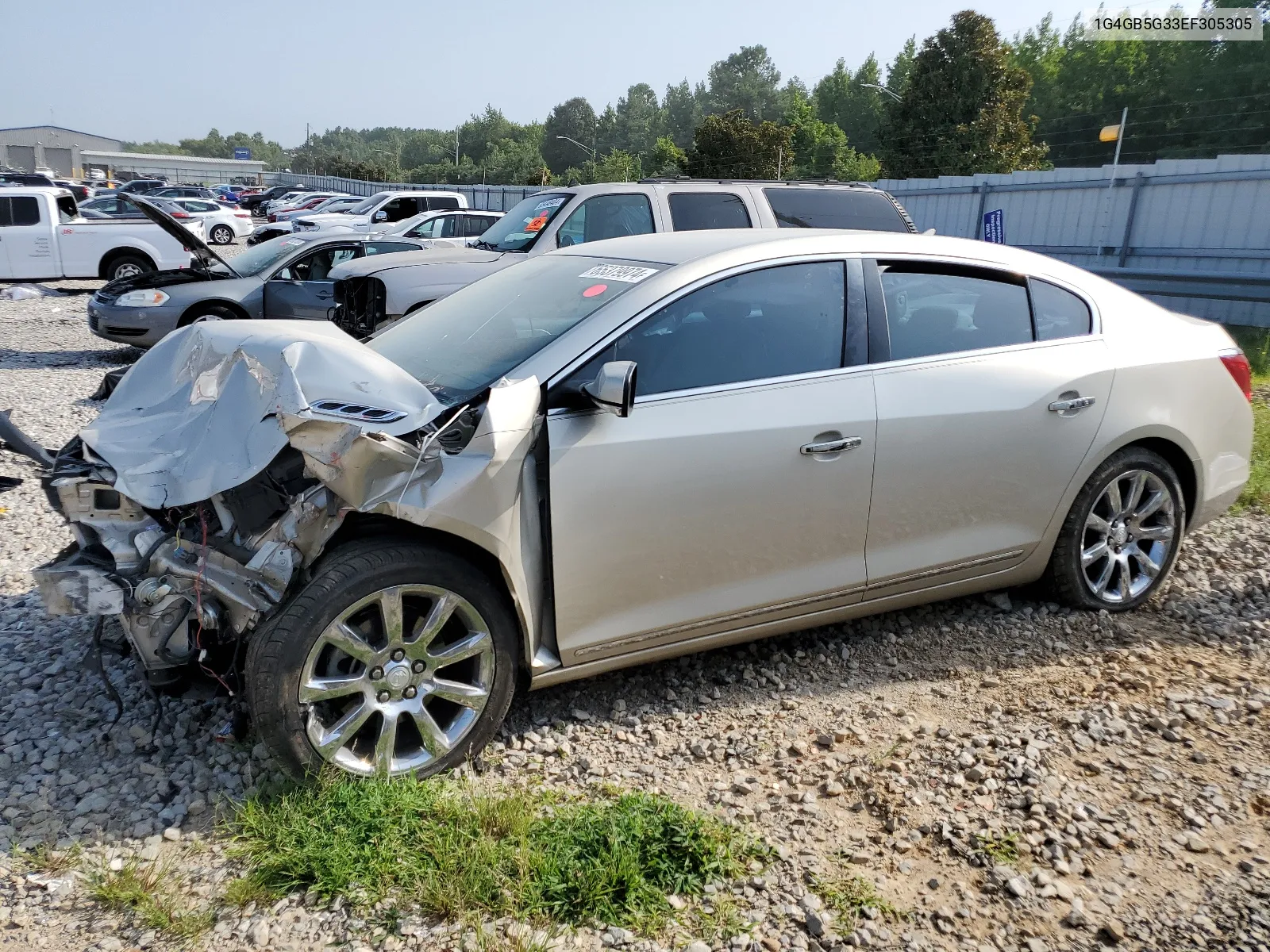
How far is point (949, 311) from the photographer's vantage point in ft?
13.2

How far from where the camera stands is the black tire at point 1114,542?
170 inches

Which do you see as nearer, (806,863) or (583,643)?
(806,863)

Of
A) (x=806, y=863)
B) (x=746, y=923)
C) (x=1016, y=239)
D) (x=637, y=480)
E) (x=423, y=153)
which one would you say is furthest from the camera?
(x=423, y=153)

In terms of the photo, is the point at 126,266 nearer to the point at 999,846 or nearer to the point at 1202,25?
the point at 999,846

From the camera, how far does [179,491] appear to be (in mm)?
3004

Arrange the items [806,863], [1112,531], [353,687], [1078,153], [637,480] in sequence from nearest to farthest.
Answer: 1. [806,863]
2. [353,687]
3. [637,480]
4. [1112,531]
5. [1078,153]

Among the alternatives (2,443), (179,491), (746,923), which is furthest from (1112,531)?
(2,443)

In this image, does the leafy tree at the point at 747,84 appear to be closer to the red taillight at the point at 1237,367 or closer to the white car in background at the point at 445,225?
the white car in background at the point at 445,225

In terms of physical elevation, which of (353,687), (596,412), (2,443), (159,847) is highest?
(596,412)

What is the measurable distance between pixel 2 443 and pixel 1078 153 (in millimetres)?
56755

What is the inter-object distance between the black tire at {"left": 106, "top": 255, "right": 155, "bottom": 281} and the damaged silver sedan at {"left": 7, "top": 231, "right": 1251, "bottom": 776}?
15785mm

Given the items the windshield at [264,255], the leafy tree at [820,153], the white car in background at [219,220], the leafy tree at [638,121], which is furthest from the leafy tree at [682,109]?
the windshield at [264,255]

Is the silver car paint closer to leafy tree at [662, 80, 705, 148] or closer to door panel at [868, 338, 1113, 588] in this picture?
door panel at [868, 338, 1113, 588]

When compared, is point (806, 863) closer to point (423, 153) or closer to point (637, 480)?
point (637, 480)
